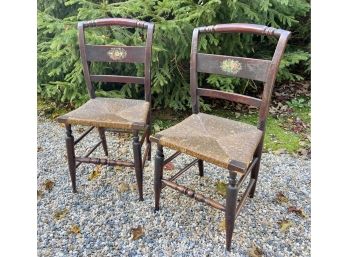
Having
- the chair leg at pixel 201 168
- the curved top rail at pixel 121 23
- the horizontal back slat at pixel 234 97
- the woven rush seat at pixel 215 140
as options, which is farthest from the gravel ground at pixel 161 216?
the curved top rail at pixel 121 23

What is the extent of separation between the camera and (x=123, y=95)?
310cm

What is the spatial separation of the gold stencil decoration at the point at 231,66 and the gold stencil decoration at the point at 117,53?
76 cm

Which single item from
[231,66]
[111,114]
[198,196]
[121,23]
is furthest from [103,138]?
[231,66]

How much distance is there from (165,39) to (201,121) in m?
1.19

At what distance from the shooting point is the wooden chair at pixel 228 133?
1622 mm

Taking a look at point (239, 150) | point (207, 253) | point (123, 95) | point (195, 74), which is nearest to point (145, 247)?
point (207, 253)

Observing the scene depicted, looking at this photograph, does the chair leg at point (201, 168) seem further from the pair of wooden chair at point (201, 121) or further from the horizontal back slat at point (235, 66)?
the horizontal back slat at point (235, 66)

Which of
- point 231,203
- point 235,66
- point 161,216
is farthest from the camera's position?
point 161,216

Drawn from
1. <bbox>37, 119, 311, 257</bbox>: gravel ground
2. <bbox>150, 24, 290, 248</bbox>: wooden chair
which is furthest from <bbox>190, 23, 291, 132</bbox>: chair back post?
<bbox>37, 119, 311, 257</bbox>: gravel ground

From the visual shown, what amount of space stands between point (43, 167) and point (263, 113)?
1.87 metres

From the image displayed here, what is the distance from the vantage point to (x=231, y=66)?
6.14ft

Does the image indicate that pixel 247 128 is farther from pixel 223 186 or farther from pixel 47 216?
pixel 47 216

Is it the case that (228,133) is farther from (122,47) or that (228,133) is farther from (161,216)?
(122,47)

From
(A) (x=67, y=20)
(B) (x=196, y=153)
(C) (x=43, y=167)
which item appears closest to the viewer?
(B) (x=196, y=153)
